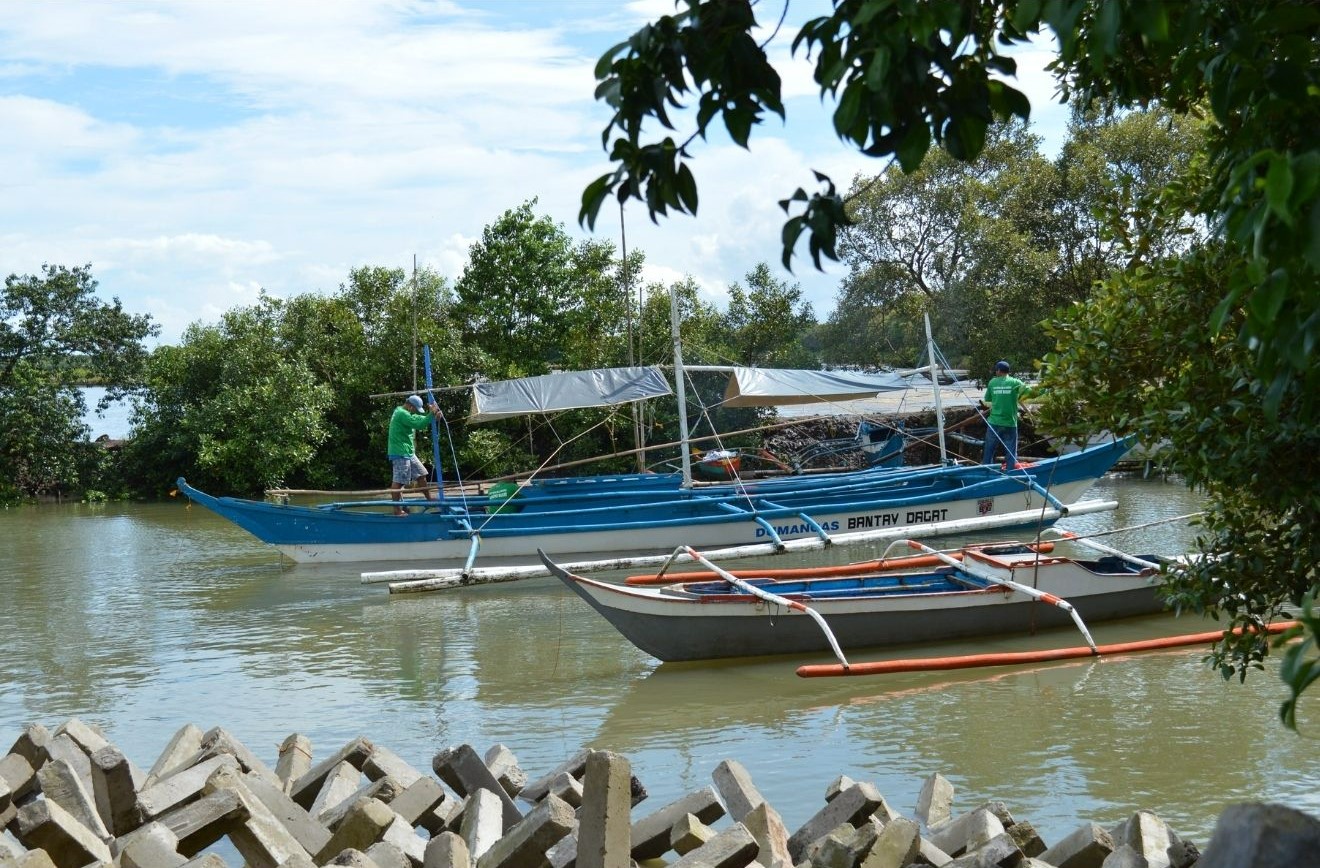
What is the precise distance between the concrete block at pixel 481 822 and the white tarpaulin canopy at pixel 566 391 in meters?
13.0

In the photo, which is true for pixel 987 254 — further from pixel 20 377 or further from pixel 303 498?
pixel 20 377

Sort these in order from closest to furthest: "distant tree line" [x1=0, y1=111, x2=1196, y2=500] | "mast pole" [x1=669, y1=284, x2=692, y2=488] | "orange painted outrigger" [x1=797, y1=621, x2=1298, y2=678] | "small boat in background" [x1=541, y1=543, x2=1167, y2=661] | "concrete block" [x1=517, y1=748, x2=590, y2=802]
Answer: "concrete block" [x1=517, y1=748, x2=590, y2=802] < "orange painted outrigger" [x1=797, y1=621, x2=1298, y2=678] < "small boat in background" [x1=541, y1=543, x2=1167, y2=661] < "mast pole" [x1=669, y1=284, x2=692, y2=488] < "distant tree line" [x1=0, y1=111, x2=1196, y2=500]

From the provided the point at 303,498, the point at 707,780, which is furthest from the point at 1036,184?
the point at 707,780

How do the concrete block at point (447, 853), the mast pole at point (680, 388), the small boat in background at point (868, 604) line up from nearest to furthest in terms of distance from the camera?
the concrete block at point (447, 853)
the small boat in background at point (868, 604)
the mast pole at point (680, 388)

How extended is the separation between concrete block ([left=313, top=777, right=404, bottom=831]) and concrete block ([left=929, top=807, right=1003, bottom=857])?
7.11 feet

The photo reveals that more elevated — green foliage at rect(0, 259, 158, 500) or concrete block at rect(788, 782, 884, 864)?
green foliage at rect(0, 259, 158, 500)

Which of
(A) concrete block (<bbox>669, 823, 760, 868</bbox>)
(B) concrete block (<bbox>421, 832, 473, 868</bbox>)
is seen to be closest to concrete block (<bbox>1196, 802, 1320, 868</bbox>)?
(A) concrete block (<bbox>669, 823, 760, 868</bbox>)

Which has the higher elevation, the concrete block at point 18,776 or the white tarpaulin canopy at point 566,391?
the white tarpaulin canopy at point 566,391

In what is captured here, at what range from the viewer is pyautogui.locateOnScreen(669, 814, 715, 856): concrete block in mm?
5109

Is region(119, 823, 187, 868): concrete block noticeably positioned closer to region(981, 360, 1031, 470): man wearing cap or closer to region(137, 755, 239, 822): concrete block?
region(137, 755, 239, 822): concrete block

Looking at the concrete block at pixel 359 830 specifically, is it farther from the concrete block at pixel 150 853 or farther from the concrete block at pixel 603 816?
the concrete block at pixel 603 816

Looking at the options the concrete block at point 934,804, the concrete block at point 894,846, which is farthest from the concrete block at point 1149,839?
the concrete block at point 934,804

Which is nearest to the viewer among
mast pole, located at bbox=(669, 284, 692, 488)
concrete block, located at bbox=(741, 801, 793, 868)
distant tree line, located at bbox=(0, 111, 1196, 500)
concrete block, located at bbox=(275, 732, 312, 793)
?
concrete block, located at bbox=(741, 801, 793, 868)

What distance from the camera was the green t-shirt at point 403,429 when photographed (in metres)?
18.1
